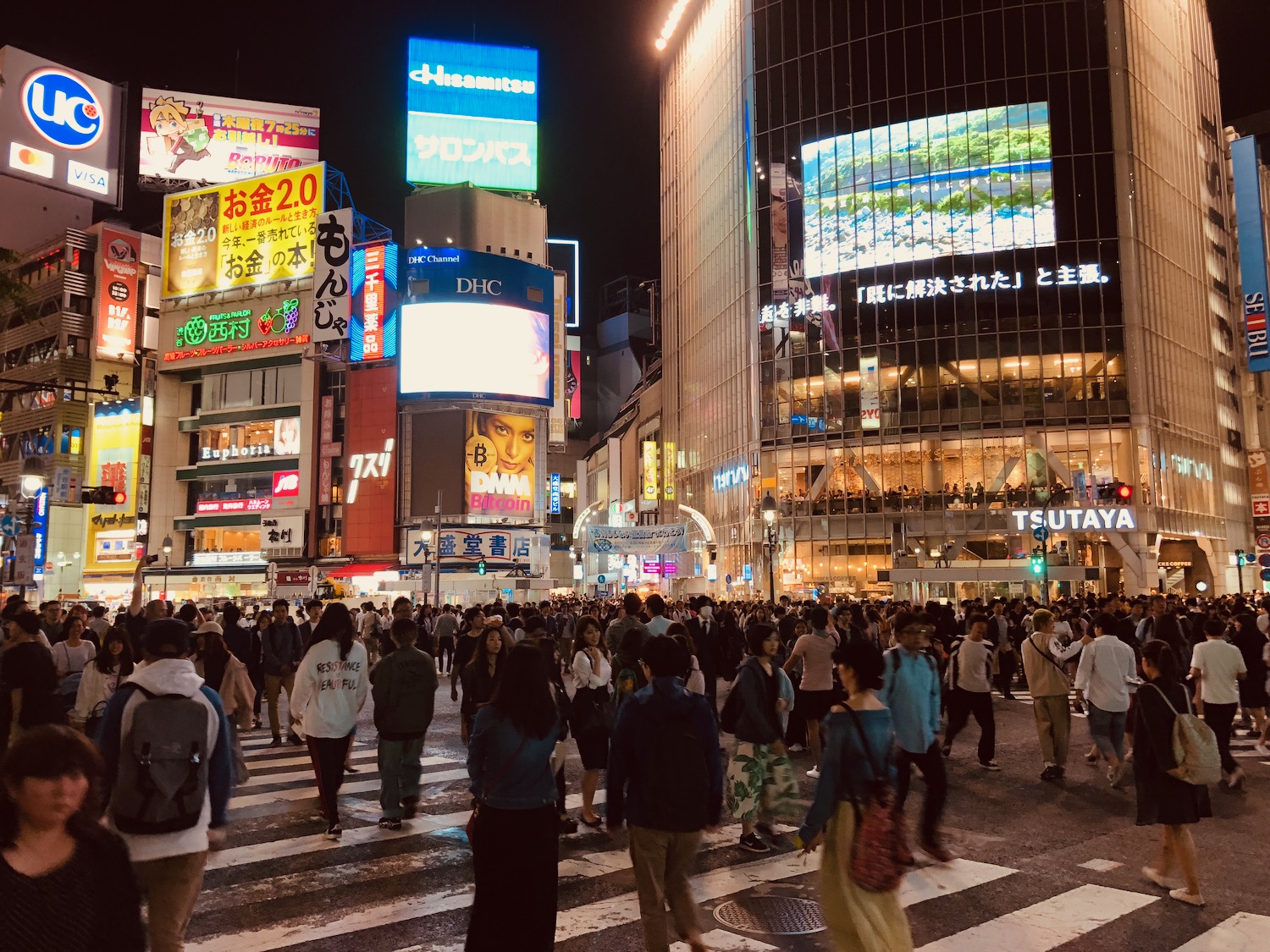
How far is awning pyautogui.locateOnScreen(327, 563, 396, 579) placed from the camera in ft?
196

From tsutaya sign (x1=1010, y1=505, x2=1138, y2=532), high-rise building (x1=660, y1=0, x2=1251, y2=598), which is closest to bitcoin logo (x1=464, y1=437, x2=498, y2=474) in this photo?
high-rise building (x1=660, y1=0, x2=1251, y2=598)

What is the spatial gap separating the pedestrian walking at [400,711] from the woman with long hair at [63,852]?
603 cm

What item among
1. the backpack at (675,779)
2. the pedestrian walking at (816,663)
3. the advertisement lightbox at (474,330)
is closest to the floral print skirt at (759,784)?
the pedestrian walking at (816,663)

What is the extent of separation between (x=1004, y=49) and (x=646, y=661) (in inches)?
2114

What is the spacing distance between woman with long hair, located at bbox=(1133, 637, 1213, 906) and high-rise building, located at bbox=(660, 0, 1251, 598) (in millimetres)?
36979

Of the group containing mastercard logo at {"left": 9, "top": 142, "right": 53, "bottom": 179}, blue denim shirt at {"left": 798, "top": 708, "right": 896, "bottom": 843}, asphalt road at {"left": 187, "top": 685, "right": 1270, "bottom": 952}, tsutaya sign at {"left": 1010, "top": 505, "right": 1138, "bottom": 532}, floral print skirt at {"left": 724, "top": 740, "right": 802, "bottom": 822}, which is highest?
mastercard logo at {"left": 9, "top": 142, "right": 53, "bottom": 179}

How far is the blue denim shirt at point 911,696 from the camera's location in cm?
788

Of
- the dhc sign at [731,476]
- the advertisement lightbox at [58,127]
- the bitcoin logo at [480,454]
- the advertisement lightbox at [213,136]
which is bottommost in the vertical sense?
the dhc sign at [731,476]

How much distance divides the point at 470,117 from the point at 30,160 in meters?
50.5

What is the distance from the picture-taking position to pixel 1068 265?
4866 centimetres

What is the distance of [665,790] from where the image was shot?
5184 millimetres

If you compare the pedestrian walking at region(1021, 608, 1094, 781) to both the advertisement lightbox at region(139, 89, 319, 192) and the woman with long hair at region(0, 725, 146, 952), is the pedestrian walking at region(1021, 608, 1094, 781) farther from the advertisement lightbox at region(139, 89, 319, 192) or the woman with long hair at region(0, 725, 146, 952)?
the advertisement lightbox at region(139, 89, 319, 192)

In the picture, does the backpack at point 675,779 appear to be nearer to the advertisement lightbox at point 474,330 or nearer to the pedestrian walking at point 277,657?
the pedestrian walking at point 277,657

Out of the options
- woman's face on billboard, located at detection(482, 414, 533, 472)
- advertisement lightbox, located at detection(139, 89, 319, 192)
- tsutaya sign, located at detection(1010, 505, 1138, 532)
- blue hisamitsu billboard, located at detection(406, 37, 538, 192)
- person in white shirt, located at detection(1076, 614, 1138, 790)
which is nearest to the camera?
person in white shirt, located at detection(1076, 614, 1138, 790)
